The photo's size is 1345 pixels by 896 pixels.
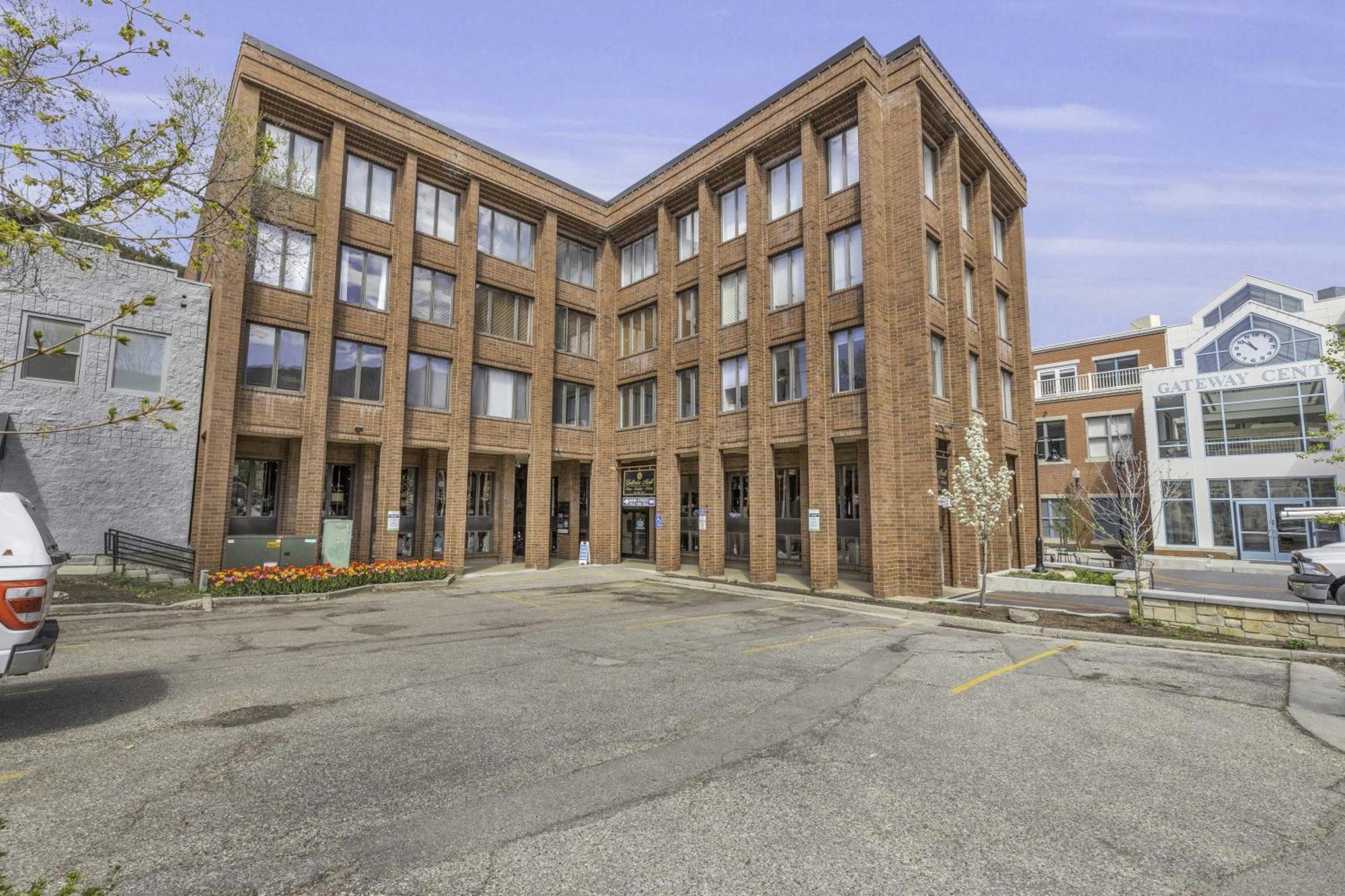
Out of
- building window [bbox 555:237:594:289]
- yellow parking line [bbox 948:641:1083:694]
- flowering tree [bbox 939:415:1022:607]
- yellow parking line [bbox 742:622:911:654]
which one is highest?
building window [bbox 555:237:594:289]

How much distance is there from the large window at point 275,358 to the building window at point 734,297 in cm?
1445

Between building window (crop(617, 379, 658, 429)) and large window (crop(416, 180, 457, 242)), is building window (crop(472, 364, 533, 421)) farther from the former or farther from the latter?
large window (crop(416, 180, 457, 242))

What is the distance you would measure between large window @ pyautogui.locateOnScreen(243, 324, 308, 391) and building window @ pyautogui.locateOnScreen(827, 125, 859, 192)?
1820cm

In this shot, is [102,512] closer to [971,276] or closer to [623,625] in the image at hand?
[623,625]

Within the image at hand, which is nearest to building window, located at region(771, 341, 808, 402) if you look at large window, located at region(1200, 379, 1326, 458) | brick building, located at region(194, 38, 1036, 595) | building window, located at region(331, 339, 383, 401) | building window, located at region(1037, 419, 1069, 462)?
brick building, located at region(194, 38, 1036, 595)

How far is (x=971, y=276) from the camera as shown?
2238cm

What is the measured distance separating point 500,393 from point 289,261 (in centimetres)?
839

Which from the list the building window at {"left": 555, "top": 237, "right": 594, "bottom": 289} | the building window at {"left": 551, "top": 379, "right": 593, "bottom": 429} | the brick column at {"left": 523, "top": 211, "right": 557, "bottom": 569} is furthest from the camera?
the building window at {"left": 555, "top": 237, "right": 594, "bottom": 289}

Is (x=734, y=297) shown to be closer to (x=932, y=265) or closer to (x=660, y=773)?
(x=932, y=265)

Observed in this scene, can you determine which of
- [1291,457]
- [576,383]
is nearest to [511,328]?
[576,383]

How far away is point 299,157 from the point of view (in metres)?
20.6

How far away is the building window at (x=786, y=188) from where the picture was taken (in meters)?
21.2

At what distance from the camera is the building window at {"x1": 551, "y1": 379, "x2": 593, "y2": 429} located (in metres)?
26.7

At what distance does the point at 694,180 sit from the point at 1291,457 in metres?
28.9
